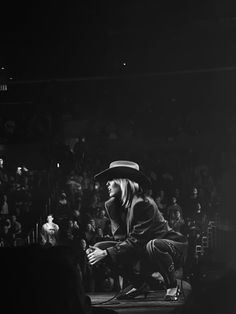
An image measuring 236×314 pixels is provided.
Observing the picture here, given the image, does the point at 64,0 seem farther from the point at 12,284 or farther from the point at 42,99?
the point at 12,284

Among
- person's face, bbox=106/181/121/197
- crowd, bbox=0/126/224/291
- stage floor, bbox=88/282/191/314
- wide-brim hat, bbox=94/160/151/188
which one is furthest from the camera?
person's face, bbox=106/181/121/197

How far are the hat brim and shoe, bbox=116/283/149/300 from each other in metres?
1.07

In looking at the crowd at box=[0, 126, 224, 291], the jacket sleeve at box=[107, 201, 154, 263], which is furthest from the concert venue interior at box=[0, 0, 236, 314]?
the jacket sleeve at box=[107, 201, 154, 263]

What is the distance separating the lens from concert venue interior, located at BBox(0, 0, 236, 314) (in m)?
5.46

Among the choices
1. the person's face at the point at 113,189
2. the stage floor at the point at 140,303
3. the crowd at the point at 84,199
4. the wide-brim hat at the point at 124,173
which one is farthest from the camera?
the person's face at the point at 113,189

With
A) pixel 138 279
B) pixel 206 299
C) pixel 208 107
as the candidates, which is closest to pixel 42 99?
pixel 208 107

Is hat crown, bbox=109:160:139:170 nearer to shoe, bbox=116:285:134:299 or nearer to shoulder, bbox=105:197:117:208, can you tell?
shoulder, bbox=105:197:117:208

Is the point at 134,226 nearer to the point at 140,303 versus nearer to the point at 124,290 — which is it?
the point at 124,290

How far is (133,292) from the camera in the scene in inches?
222

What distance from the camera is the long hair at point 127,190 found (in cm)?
573

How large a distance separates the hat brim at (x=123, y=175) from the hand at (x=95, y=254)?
0.75 metres

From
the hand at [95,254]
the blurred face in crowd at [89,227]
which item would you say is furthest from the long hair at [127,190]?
the hand at [95,254]

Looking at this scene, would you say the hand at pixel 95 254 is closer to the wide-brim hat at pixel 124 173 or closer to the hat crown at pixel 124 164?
the wide-brim hat at pixel 124 173

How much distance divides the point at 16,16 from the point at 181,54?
70.4 inches
